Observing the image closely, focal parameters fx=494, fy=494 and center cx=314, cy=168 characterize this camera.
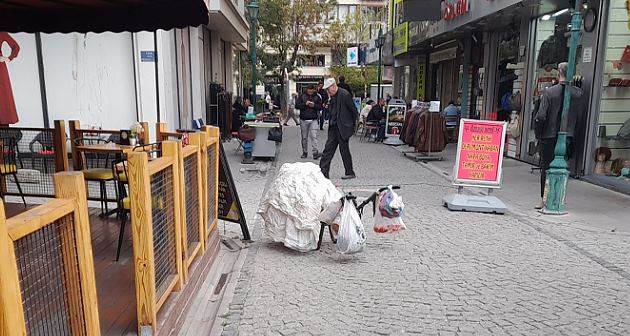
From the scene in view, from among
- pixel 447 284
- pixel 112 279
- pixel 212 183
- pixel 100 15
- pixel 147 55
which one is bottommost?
pixel 447 284

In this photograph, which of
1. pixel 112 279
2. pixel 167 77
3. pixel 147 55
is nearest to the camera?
pixel 112 279

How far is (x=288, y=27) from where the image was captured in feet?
106

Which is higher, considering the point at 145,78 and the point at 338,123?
the point at 145,78

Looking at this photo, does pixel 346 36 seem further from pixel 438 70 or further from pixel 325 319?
pixel 325 319

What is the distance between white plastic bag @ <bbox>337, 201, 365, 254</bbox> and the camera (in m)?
4.73

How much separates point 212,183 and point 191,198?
90 centimetres

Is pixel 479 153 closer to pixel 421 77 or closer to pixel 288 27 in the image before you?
pixel 421 77

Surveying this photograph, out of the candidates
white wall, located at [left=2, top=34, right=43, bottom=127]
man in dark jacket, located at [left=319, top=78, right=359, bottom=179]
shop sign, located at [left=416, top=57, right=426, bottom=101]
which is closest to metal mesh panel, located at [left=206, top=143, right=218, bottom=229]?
man in dark jacket, located at [left=319, top=78, right=359, bottom=179]

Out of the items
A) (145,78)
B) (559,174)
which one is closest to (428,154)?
(559,174)

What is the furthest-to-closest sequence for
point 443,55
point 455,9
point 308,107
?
1. point 443,55
2. point 455,9
3. point 308,107

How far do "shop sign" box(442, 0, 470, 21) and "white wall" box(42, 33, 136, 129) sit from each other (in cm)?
780

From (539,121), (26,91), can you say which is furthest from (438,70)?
(26,91)

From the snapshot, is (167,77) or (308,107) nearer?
(167,77)

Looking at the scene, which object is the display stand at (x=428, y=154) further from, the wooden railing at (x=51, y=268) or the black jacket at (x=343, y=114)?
the wooden railing at (x=51, y=268)
